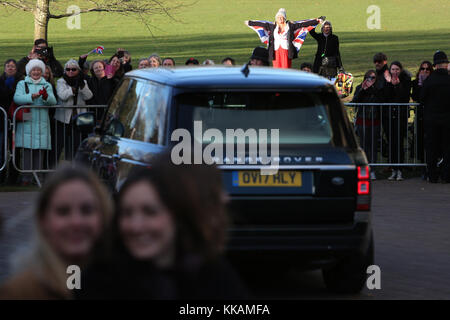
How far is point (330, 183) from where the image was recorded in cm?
755

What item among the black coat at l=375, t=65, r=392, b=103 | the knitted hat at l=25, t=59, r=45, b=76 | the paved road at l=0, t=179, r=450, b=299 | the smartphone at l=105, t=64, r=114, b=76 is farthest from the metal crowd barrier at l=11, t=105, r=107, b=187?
the black coat at l=375, t=65, r=392, b=103

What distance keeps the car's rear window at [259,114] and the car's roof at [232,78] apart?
7 centimetres

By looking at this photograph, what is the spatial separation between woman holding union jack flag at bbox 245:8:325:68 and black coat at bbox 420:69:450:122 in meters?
5.20

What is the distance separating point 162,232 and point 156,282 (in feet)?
0.55

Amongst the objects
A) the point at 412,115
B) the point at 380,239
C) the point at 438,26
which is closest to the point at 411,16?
the point at 438,26

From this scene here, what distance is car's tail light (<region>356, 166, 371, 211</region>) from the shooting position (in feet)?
25.1

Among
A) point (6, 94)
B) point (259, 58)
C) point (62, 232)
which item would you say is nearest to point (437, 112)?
point (259, 58)

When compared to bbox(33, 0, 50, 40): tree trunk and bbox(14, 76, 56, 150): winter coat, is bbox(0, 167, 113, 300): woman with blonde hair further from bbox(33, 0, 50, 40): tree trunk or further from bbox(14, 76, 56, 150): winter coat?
bbox(33, 0, 50, 40): tree trunk

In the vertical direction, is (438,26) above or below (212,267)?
above

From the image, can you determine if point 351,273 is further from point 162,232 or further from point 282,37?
point 282,37

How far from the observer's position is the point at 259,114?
25.0 ft

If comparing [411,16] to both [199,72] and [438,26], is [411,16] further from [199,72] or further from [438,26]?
[199,72]

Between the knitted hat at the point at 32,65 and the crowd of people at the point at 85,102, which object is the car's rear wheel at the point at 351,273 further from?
the knitted hat at the point at 32,65
